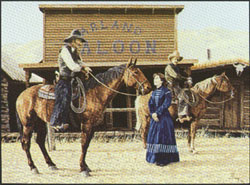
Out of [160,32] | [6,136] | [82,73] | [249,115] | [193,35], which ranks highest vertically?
[193,35]

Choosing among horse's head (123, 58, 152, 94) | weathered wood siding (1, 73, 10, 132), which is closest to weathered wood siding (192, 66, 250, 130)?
horse's head (123, 58, 152, 94)

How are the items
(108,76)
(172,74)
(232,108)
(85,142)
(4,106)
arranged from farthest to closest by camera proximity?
(232,108) < (4,106) < (172,74) < (108,76) < (85,142)

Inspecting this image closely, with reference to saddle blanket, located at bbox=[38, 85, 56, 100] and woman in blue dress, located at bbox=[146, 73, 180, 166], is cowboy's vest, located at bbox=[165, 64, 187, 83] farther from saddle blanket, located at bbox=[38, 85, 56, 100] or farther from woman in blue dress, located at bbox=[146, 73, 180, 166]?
saddle blanket, located at bbox=[38, 85, 56, 100]

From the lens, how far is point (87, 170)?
18.7 ft

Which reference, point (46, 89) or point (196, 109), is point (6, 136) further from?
point (196, 109)

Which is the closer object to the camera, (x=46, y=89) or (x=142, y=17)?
(x=46, y=89)

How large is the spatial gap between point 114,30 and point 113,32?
93 millimetres

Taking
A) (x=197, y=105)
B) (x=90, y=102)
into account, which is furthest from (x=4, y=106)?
(x=197, y=105)

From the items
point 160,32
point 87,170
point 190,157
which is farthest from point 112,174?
point 160,32

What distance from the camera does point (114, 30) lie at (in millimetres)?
11562

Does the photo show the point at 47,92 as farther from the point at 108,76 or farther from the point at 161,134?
the point at 161,134

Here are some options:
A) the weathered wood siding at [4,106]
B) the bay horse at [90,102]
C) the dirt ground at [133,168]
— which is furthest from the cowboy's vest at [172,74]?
the weathered wood siding at [4,106]

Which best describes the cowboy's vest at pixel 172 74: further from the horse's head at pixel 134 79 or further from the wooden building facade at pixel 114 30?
the wooden building facade at pixel 114 30

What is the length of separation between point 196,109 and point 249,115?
5.78 m
